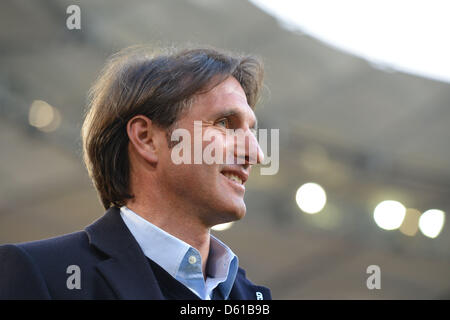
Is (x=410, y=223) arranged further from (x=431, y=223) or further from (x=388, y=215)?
(x=388, y=215)

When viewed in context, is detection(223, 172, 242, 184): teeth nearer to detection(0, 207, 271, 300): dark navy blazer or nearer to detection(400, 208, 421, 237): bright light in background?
detection(0, 207, 271, 300): dark navy blazer

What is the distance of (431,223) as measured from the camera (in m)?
14.9

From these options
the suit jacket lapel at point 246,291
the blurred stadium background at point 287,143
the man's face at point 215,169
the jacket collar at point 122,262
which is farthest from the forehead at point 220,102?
the blurred stadium background at point 287,143

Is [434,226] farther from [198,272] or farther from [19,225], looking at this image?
[198,272]

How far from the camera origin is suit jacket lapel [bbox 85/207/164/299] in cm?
217

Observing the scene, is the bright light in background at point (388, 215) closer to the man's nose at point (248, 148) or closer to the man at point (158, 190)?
the man at point (158, 190)

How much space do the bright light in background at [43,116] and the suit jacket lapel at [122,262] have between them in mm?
9399

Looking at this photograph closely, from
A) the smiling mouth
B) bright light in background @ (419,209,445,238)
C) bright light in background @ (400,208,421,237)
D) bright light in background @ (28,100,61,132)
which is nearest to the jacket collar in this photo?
the smiling mouth

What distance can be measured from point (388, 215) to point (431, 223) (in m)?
1.22

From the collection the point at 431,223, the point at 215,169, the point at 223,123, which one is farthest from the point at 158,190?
the point at 431,223

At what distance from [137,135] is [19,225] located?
10795mm

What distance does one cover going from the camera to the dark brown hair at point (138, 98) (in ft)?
8.48

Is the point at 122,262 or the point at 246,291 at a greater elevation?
the point at 122,262
